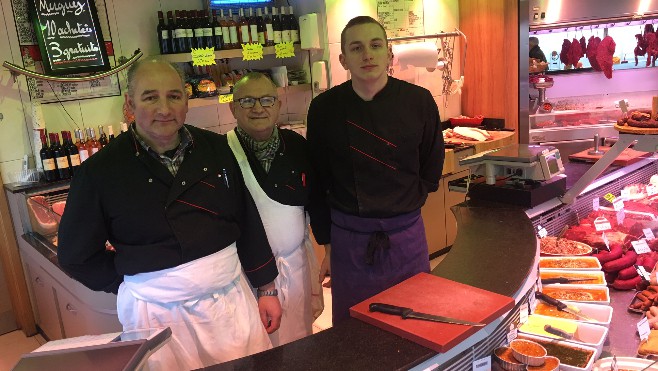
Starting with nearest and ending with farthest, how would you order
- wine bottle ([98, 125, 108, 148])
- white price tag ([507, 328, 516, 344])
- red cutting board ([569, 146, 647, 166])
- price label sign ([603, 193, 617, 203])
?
white price tag ([507, 328, 516, 344])
price label sign ([603, 193, 617, 203])
red cutting board ([569, 146, 647, 166])
wine bottle ([98, 125, 108, 148])

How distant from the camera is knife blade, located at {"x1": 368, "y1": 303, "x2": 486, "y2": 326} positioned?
5.24 feet

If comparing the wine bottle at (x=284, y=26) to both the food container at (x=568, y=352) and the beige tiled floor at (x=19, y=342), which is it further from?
the food container at (x=568, y=352)

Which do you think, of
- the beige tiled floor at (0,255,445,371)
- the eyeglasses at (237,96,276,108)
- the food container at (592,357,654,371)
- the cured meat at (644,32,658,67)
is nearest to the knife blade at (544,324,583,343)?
the food container at (592,357,654,371)

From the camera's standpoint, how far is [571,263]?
2844 mm

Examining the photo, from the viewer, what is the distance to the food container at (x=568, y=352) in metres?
1.97

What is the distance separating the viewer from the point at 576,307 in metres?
2.41

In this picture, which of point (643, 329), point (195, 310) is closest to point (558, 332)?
point (643, 329)

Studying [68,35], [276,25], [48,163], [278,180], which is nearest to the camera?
[278,180]

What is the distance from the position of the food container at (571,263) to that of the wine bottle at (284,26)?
10.5ft

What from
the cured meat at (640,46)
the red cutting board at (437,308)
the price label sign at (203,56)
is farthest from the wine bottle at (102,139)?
the cured meat at (640,46)

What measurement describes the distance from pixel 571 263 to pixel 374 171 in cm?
115

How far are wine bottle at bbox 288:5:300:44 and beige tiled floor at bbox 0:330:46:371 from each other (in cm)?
332

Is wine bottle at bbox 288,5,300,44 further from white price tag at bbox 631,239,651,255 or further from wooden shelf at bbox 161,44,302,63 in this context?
white price tag at bbox 631,239,651,255

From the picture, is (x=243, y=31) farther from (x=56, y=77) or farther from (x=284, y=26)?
(x=56, y=77)
